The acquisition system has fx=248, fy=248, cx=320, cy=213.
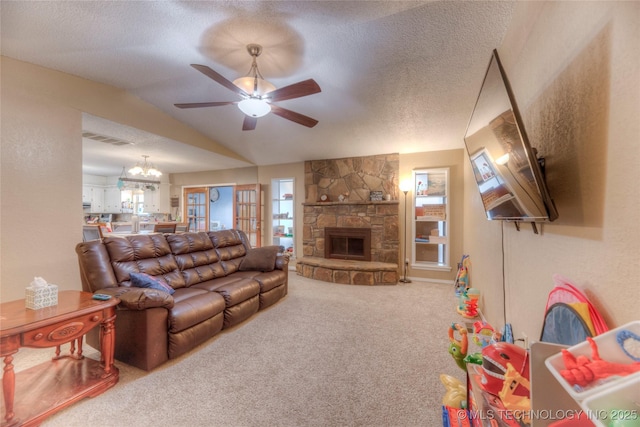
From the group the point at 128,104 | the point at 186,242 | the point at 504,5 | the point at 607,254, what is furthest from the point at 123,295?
the point at 504,5

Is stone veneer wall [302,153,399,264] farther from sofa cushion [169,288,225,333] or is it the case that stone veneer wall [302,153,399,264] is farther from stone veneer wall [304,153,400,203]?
sofa cushion [169,288,225,333]

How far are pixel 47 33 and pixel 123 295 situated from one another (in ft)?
7.72

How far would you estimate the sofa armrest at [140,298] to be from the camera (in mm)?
1954

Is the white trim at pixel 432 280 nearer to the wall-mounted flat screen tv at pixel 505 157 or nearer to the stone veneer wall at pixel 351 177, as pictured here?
the stone veneer wall at pixel 351 177

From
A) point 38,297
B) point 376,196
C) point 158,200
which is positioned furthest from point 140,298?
point 158,200

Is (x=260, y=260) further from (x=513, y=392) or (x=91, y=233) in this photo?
(x=513, y=392)

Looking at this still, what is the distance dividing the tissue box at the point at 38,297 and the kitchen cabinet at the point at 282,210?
426 cm

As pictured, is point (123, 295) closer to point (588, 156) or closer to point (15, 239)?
point (15, 239)

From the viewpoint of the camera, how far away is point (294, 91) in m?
2.15

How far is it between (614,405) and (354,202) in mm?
4507

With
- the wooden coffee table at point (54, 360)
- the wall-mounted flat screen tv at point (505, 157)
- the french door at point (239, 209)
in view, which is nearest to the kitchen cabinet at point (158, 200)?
the french door at point (239, 209)

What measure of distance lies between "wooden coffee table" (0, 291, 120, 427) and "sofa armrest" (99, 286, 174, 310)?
9cm

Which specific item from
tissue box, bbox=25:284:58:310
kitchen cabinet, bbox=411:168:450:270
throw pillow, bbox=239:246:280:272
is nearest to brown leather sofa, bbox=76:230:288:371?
throw pillow, bbox=239:246:280:272

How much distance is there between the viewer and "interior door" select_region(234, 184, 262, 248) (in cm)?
587
